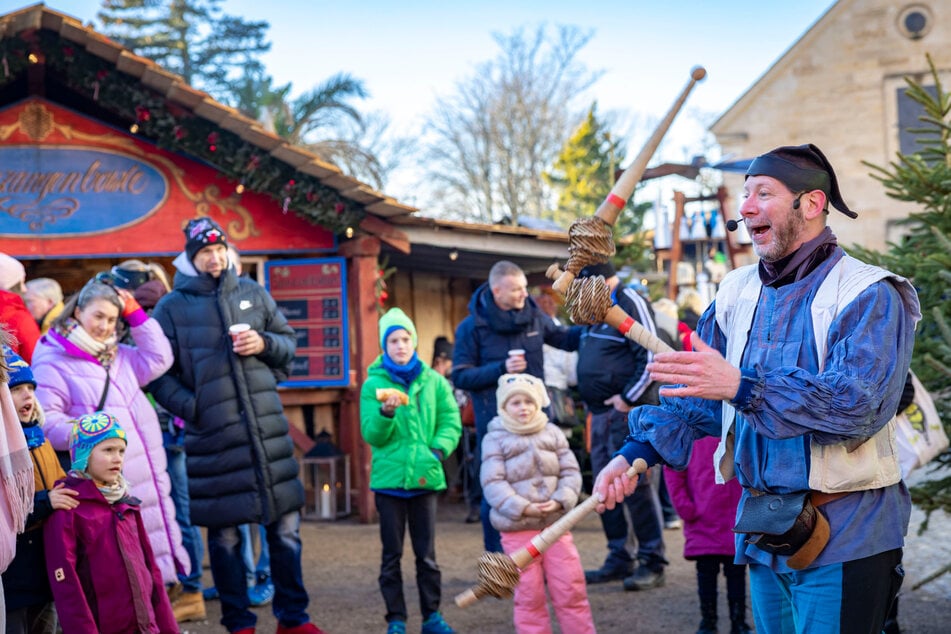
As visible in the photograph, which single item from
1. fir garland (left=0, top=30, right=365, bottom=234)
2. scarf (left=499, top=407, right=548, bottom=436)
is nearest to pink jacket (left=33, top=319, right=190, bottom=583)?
scarf (left=499, top=407, right=548, bottom=436)

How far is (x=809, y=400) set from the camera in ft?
9.27

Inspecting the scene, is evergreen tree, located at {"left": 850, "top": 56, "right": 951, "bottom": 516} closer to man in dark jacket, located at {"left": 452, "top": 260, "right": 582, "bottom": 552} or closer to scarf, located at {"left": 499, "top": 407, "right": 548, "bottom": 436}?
scarf, located at {"left": 499, "top": 407, "right": 548, "bottom": 436}

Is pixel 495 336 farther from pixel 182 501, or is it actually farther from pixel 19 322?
pixel 19 322

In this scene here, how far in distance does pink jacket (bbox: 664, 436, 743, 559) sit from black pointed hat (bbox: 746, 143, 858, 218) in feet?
9.17

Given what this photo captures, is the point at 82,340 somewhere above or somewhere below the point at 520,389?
above

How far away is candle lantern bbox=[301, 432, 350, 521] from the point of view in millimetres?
10844

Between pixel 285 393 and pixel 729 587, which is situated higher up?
pixel 285 393

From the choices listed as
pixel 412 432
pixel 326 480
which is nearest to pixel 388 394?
pixel 412 432

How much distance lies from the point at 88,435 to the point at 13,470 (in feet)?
3.42

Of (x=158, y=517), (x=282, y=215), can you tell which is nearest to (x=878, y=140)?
(x=282, y=215)

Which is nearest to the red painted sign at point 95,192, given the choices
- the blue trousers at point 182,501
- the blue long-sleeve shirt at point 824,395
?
the blue trousers at point 182,501

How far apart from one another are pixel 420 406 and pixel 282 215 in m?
4.76

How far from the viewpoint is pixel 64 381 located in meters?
5.64

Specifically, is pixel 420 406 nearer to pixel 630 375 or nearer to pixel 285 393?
pixel 630 375
